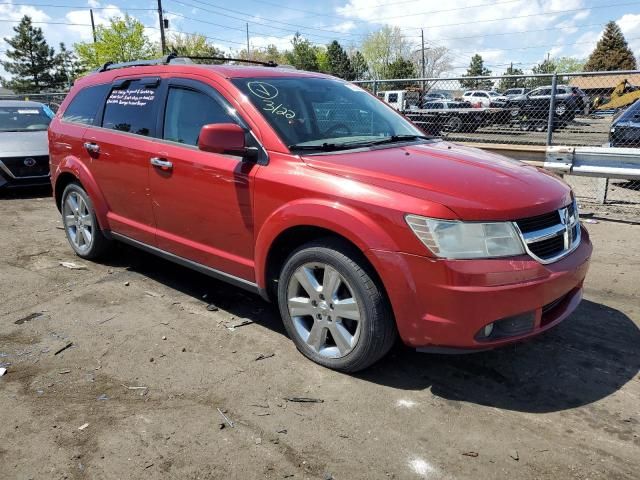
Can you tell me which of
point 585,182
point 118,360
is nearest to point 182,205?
point 118,360

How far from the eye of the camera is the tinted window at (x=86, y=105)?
193 inches

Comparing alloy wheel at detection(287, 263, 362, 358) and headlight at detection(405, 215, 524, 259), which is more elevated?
headlight at detection(405, 215, 524, 259)

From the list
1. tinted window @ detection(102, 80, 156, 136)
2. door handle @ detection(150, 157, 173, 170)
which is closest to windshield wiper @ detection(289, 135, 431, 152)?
door handle @ detection(150, 157, 173, 170)

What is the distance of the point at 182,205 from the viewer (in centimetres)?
392

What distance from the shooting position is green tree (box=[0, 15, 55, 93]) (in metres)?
66.3

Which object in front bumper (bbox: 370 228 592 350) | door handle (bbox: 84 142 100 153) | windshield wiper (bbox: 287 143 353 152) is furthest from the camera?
door handle (bbox: 84 142 100 153)

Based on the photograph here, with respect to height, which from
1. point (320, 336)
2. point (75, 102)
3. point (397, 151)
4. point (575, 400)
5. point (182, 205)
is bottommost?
point (575, 400)

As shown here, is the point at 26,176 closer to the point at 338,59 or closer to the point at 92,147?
the point at 92,147

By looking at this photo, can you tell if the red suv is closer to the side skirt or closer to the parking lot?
the side skirt

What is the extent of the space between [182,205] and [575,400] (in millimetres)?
2848

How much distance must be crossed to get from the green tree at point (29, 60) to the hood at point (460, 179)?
73847 mm

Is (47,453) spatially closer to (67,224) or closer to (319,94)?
(319,94)

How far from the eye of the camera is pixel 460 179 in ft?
9.71

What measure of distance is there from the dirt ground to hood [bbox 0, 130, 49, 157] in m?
5.26
